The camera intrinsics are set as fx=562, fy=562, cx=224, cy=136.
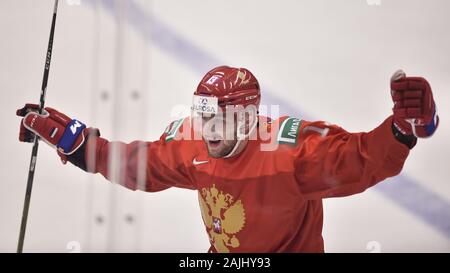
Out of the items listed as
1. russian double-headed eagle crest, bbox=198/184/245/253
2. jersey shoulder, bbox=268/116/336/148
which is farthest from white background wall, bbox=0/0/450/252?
jersey shoulder, bbox=268/116/336/148

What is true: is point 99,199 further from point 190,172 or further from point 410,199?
point 410,199

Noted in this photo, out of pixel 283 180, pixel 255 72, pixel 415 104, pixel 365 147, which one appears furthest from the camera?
pixel 255 72

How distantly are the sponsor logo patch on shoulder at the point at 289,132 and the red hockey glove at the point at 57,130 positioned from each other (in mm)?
824

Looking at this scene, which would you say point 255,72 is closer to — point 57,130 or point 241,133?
point 241,133

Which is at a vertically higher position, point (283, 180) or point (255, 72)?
point (255, 72)

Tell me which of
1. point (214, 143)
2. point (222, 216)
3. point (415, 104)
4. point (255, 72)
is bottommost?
point (222, 216)

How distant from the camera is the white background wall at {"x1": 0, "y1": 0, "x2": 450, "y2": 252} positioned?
246 centimetres

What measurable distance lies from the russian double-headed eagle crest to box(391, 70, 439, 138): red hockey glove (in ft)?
2.06

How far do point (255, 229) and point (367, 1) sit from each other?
1336 mm

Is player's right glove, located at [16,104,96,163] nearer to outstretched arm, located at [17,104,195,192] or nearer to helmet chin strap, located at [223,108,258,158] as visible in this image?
outstretched arm, located at [17,104,195,192]

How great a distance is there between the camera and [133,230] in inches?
45.8

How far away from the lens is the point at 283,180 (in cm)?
181

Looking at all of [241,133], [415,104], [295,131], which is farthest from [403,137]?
[241,133]
